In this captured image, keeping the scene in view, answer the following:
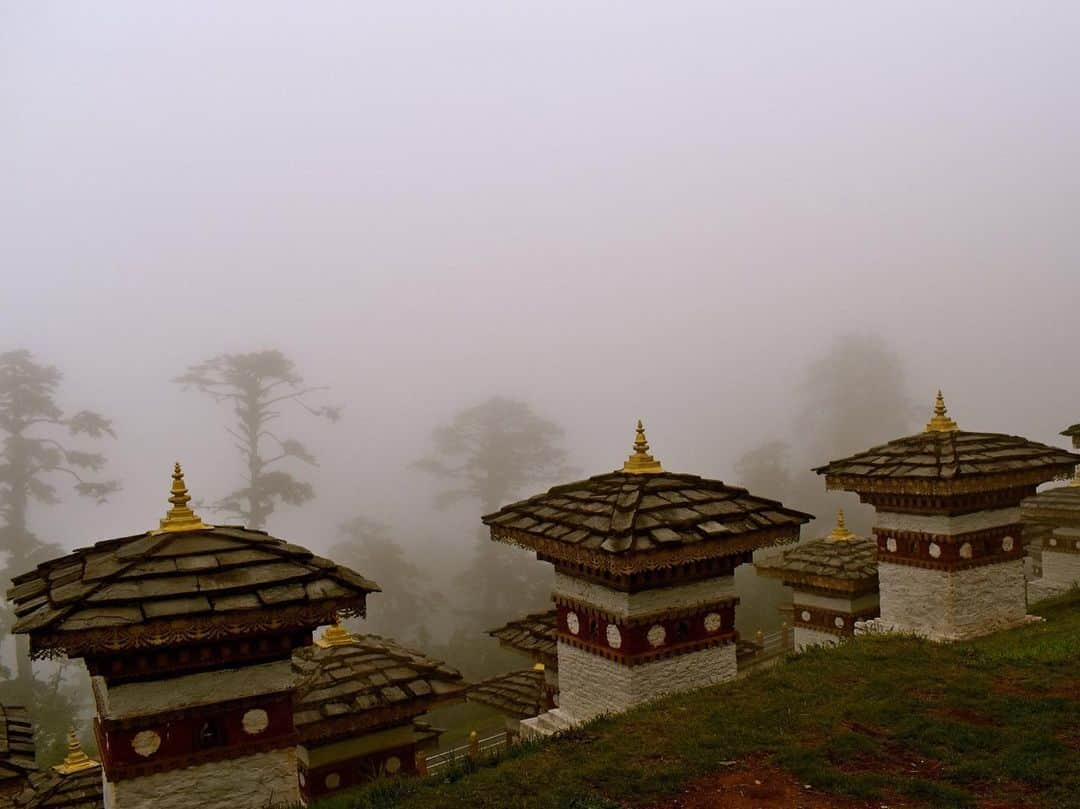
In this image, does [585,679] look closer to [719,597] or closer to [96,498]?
[719,597]

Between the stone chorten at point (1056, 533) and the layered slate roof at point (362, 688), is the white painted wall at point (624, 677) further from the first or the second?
the stone chorten at point (1056, 533)

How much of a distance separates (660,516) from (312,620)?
373 cm

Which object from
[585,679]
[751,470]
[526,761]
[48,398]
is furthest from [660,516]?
[751,470]

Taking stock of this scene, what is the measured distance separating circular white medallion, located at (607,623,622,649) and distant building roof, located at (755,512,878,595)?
5.56 meters

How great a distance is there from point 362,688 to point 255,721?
153 centimetres

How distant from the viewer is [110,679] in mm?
5969

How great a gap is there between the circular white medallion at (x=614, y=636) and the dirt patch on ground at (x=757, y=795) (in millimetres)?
2261

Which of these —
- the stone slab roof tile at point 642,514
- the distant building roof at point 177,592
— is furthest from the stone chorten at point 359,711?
the stone slab roof tile at point 642,514

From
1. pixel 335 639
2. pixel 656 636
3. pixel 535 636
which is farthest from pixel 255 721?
pixel 535 636

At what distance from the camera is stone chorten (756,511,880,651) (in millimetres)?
12578

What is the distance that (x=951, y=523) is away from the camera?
10711 millimetres

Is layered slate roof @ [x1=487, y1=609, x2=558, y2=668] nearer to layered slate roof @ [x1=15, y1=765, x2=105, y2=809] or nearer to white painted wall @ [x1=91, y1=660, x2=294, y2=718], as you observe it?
white painted wall @ [x1=91, y1=660, x2=294, y2=718]

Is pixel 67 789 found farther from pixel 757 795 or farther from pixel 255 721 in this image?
pixel 757 795

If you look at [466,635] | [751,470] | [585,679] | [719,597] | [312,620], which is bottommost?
[466,635]
